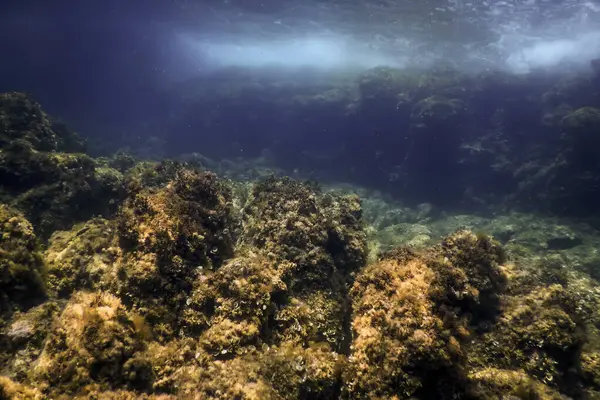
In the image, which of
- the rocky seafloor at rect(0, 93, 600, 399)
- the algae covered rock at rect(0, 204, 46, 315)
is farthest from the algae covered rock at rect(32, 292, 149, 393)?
the algae covered rock at rect(0, 204, 46, 315)

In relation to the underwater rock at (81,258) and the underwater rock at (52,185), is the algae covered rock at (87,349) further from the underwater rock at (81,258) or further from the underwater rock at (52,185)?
A: the underwater rock at (52,185)

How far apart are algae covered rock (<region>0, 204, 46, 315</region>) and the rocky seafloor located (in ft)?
0.07

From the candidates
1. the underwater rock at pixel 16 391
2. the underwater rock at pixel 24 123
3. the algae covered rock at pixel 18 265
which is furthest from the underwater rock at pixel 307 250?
the underwater rock at pixel 24 123

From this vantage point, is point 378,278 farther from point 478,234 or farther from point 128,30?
point 128,30

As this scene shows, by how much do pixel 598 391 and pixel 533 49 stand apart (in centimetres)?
5606

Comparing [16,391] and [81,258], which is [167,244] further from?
[16,391]

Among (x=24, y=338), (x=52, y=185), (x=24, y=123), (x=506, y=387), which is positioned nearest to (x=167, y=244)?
(x=24, y=338)

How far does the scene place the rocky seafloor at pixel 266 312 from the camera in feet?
12.8

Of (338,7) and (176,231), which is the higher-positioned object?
(338,7)

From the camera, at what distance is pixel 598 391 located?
4.77 meters

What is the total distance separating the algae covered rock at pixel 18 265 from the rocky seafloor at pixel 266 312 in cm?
2

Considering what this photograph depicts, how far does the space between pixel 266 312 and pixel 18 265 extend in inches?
151

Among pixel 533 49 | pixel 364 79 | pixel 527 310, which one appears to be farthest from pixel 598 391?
pixel 533 49

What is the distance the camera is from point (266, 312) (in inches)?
195
